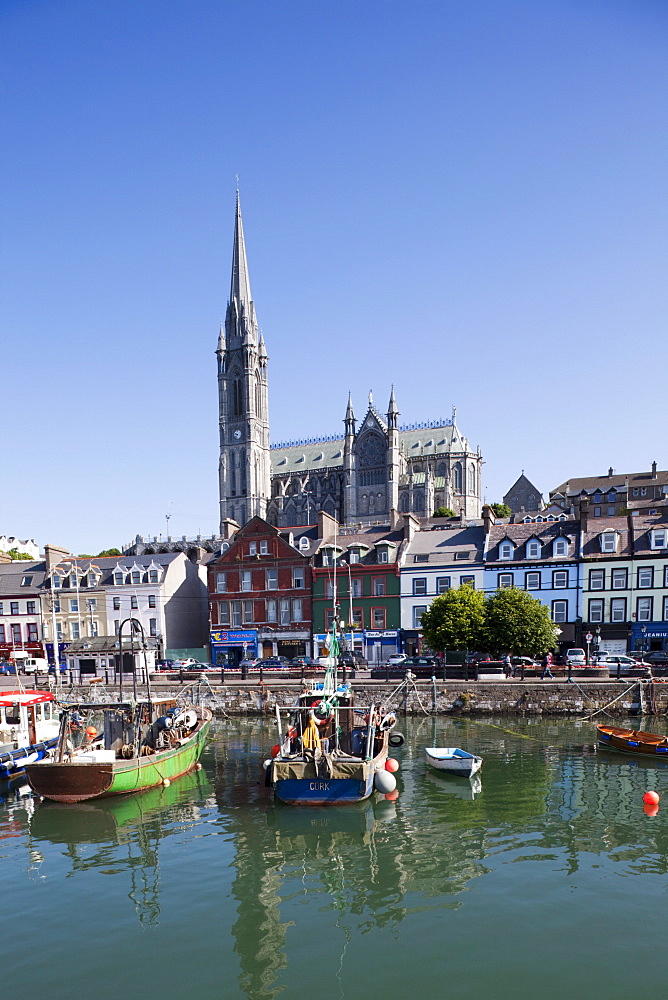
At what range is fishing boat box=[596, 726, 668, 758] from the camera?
34000 mm

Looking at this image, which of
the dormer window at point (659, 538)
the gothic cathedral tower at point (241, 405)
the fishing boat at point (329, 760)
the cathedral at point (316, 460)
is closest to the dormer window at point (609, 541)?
the dormer window at point (659, 538)

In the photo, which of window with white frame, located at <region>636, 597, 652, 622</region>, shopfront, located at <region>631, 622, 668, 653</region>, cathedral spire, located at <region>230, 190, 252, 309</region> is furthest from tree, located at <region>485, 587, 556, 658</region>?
cathedral spire, located at <region>230, 190, 252, 309</region>

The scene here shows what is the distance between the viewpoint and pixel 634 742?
114 ft

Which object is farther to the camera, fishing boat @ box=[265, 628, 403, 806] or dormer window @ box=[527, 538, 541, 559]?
dormer window @ box=[527, 538, 541, 559]

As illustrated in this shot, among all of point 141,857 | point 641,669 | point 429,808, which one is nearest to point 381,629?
point 641,669

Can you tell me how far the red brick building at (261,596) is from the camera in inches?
2938

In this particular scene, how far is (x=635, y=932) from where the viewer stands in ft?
56.9

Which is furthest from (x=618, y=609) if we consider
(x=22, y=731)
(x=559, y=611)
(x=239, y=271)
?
(x=239, y=271)

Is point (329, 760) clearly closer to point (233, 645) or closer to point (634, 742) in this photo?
point (634, 742)

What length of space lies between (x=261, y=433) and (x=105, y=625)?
106m

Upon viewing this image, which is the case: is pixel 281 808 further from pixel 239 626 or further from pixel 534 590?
pixel 239 626

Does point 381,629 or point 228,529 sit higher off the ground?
point 228,529

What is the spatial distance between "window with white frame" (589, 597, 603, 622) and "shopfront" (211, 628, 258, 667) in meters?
33.6

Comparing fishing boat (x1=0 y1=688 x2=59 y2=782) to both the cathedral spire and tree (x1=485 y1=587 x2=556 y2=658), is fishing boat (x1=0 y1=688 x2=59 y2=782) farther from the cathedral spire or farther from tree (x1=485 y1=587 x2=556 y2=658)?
the cathedral spire
